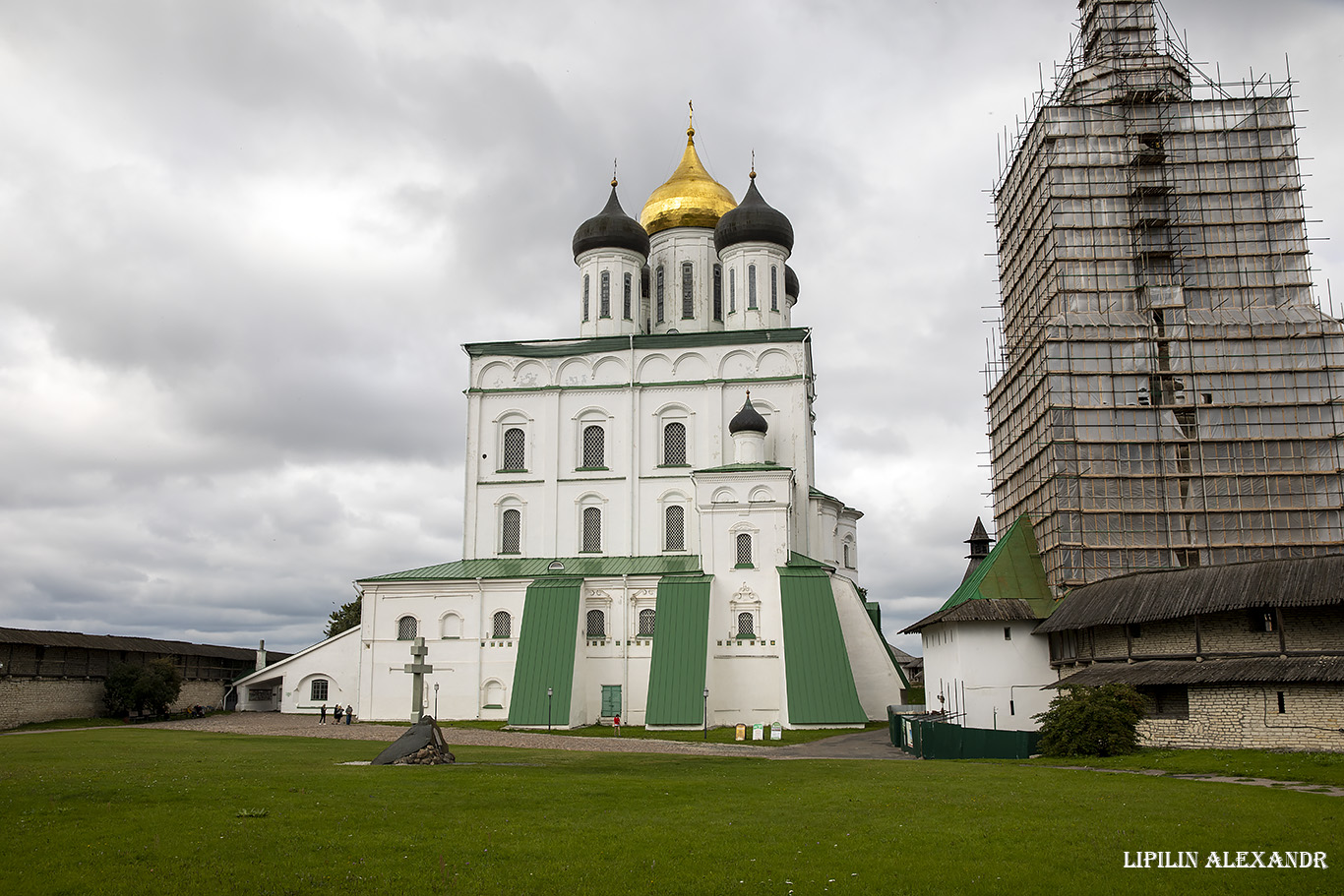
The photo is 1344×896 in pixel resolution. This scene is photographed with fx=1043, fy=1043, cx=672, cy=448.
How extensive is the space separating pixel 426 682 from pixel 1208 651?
23.8m

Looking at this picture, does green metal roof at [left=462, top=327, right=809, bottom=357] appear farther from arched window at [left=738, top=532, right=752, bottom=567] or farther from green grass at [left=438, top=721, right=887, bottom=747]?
green grass at [left=438, top=721, right=887, bottom=747]

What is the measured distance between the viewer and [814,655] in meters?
32.5

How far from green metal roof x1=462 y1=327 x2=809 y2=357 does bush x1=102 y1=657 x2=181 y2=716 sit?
16267mm

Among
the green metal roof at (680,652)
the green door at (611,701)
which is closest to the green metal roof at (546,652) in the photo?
the green door at (611,701)

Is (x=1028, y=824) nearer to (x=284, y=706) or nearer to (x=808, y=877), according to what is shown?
(x=808, y=877)

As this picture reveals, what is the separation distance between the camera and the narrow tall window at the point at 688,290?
139 ft

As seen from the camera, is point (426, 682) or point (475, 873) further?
point (426, 682)

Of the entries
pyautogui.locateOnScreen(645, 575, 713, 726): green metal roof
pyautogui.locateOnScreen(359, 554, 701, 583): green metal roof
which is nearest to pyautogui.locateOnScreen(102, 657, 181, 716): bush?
pyautogui.locateOnScreen(359, 554, 701, 583): green metal roof

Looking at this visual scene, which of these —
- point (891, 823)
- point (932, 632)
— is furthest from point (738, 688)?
point (891, 823)

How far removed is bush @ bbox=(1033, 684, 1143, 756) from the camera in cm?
2153

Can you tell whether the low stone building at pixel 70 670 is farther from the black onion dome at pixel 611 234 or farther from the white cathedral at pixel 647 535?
the black onion dome at pixel 611 234

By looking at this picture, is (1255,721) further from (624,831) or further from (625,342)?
(625,342)

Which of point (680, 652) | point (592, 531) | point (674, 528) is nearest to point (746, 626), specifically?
point (680, 652)

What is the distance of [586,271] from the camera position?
139ft
